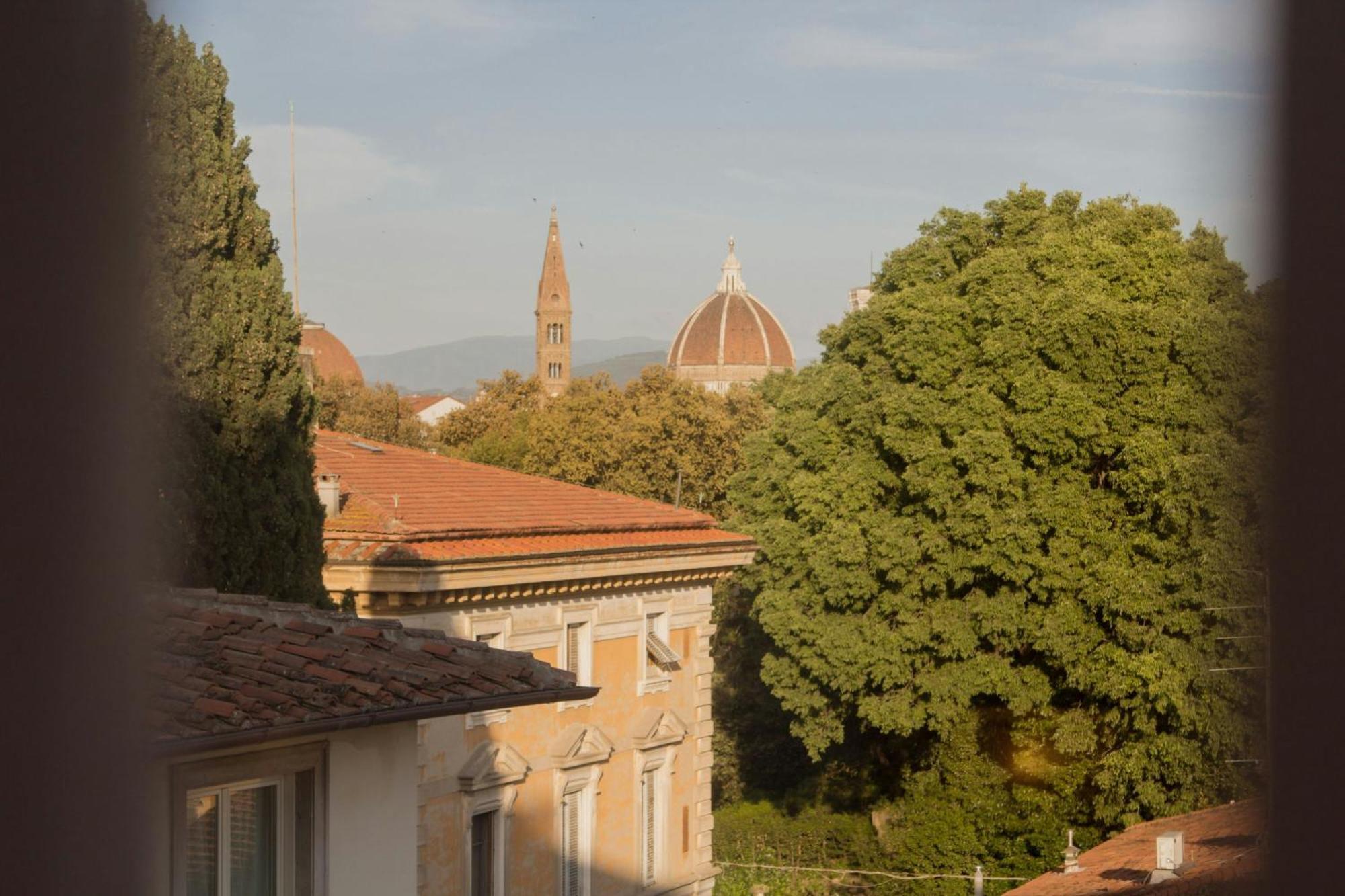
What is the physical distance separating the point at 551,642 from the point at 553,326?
141464 millimetres

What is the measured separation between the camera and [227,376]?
15.9 meters

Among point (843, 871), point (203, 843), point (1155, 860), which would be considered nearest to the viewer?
point (203, 843)

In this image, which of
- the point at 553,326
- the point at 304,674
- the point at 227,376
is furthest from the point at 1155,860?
the point at 553,326

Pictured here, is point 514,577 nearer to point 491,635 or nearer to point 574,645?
point 491,635

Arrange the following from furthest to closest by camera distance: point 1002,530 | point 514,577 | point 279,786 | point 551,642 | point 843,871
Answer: point 843,871
point 1002,530
point 551,642
point 514,577
point 279,786

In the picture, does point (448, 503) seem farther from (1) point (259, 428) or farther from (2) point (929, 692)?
(2) point (929, 692)

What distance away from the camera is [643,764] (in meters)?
21.9

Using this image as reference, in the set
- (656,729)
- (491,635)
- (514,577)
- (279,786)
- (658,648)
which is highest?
(514,577)

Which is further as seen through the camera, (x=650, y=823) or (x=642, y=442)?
(x=642, y=442)

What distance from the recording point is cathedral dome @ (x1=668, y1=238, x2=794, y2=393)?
605 ft

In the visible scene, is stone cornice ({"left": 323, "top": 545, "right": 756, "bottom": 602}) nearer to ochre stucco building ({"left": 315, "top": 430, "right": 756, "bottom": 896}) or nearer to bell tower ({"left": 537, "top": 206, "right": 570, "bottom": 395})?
ochre stucco building ({"left": 315, "top": 430, "right": 756, "bottom": 896})

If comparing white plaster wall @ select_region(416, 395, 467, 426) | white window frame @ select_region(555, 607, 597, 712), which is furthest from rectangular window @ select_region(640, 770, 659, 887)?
white plaster wall @ select_region(416, 395, 467, 426)

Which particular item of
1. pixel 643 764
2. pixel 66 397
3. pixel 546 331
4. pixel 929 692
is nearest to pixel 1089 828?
pixel 929 692

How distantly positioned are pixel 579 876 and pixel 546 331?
142 meters
